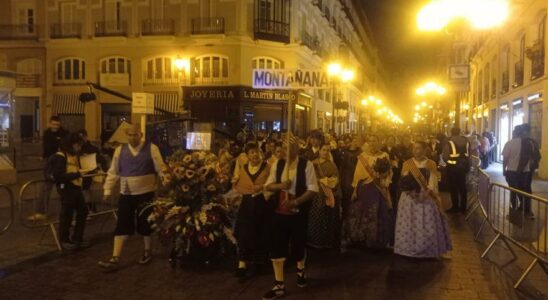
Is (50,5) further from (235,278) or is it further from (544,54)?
(235,278)

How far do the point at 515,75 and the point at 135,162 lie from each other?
2180 centimetres

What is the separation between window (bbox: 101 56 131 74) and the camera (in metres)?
28.9

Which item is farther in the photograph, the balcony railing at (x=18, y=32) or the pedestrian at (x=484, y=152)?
the balcony railing at (x=18, y=32)

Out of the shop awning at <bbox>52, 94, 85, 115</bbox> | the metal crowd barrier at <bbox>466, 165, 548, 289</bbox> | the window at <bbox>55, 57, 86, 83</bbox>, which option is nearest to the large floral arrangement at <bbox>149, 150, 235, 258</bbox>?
the metal crowd barrier at <bbox>466, 165, 548, 289</bbox>

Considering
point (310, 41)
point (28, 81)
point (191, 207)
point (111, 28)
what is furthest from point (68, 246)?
point (310, 41)

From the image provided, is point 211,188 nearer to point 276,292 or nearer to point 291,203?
point 291,203

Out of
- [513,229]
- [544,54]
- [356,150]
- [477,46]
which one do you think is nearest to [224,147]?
[356,150]

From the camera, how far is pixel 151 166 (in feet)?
22.9

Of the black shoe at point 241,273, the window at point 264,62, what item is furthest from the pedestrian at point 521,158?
the window at point 264,62

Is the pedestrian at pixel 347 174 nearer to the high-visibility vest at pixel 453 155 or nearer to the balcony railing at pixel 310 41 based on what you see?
the high-visibility vest at pixel 453 155

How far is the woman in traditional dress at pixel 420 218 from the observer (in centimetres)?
716

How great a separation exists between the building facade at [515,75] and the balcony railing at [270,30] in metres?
11.5

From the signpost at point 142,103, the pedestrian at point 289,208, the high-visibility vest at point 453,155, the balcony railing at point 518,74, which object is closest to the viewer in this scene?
the pedestrian at point 289,208

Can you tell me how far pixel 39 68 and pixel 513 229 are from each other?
96.1ft
